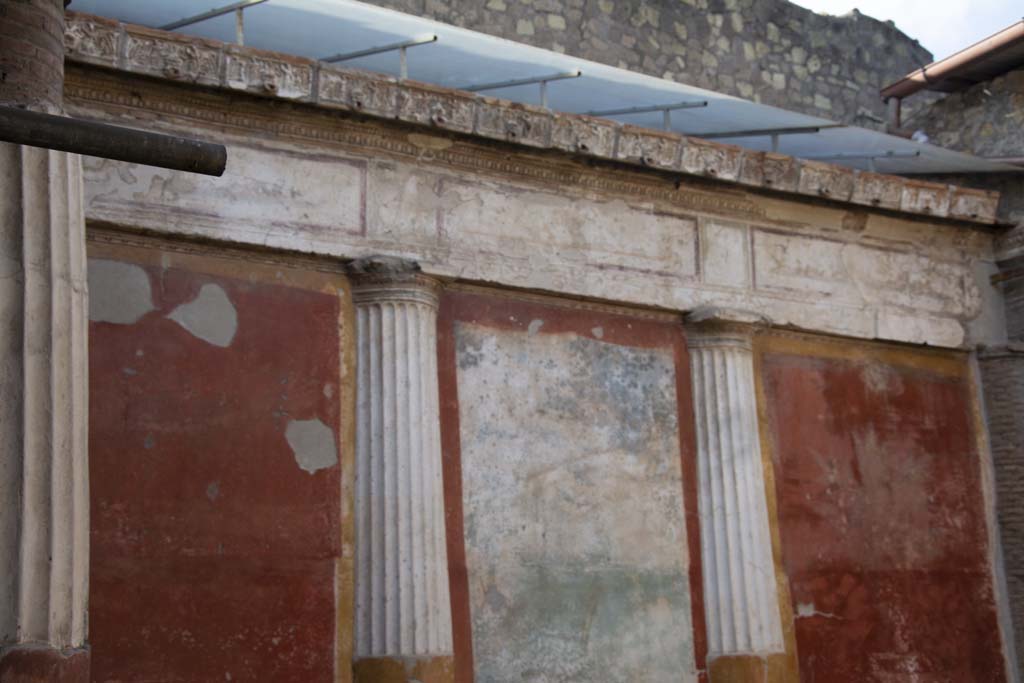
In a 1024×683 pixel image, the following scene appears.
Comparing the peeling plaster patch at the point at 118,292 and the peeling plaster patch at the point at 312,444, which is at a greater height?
the peeling plaster patch at the point at 118,292

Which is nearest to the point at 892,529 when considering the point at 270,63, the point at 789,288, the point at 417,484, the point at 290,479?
the point at 789,288

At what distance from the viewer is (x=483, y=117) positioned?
7.10 meters

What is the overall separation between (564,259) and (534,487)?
47.1 inches

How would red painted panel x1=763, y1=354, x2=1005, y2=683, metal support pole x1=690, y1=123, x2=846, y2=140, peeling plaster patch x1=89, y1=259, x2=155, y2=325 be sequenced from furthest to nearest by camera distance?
metal support pole x1=690, y1=123, x2=846, y2=140 < red painted panel x1=763, y1=354, x2=1005, y2=683 < peeling plaster patch x1=89, y1=259, x2=155, y2=325

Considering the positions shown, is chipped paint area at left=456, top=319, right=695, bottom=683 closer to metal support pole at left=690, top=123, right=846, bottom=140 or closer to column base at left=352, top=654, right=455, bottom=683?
column base at left=352, top=654, right=455, bottom=683

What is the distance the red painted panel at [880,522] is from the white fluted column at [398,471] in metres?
2.18

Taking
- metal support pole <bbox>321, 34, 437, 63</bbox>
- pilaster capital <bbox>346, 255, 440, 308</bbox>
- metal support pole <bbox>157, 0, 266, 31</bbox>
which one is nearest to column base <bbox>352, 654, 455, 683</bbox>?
pilaster capital <bbox>346, 255, 440, 308</bbox>

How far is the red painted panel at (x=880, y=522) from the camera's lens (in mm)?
7805

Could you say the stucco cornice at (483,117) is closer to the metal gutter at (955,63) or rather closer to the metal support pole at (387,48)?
the metal support pole at (387,48)

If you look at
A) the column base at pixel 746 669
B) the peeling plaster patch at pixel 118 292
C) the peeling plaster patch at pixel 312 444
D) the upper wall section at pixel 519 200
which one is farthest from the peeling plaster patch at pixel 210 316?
the column base at pixel 746 669

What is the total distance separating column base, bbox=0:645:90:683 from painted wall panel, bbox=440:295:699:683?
329 centimetres

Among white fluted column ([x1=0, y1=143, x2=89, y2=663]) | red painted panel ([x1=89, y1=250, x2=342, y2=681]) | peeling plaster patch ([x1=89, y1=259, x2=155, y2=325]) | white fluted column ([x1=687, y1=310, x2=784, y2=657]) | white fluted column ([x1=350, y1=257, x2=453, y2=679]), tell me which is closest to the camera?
white fluted column ([x1=0, y1=143, x2=89, y2=663])

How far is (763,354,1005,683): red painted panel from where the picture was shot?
780cm

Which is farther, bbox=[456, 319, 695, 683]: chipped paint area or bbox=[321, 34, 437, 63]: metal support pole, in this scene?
bbox=[321, 34, 437, 63]: metal support pole
